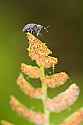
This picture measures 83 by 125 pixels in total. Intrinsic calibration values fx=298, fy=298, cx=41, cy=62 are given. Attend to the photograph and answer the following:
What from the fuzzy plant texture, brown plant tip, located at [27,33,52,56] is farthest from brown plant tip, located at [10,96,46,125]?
brown plant tip, located at [27,33,52,56]

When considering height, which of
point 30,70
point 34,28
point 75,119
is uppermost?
point 34,28

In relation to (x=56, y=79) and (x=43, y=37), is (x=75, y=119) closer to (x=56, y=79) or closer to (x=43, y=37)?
(x=56, y=79)

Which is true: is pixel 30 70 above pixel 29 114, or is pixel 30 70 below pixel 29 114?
above

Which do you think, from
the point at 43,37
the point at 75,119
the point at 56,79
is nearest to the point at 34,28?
the point at 43,37

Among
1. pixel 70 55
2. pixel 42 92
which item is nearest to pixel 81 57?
pixel 70 55

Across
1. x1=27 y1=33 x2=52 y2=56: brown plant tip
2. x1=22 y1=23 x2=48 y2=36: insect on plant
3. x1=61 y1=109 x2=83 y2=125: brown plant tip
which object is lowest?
x1=61 y1=109 x2=83 y2=125: brown plant tip

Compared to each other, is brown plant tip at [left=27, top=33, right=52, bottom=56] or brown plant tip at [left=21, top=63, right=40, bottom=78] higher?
brown plant tip at [left=27, top=33, right=52, bottom=56]

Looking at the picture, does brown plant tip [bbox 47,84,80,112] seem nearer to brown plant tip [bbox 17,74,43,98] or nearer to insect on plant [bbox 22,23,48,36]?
brown plant tip [bbox 17,74,43,98]
